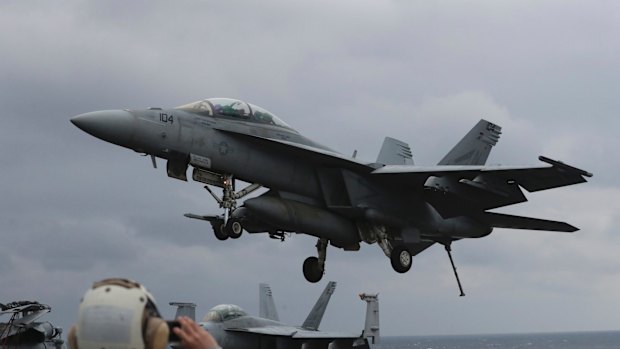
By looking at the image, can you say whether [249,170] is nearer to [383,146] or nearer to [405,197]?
[405,197]

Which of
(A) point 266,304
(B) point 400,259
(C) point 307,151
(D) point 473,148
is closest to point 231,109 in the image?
(C) point 307,151

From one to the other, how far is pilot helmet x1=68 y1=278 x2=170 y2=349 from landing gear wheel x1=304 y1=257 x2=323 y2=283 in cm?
2085

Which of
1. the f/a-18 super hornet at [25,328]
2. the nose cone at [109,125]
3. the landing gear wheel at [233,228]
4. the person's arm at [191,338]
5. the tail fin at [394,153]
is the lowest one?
the person's arm at [191,338]

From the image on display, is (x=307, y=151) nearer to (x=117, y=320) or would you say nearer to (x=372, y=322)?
(x=372, y=322)

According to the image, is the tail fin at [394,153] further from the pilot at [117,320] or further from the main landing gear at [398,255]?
the pilot at [117,320]

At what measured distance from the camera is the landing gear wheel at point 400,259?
2225 cm

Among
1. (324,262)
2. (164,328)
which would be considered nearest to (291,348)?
(324,262)

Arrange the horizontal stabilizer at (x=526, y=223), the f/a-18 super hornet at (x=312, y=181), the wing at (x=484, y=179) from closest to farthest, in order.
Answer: the f/a-18 super hornet at (x=312, y=181) < the wing at (x=484, y=179) < the horizontal stabilizer at (x=526, y=223)

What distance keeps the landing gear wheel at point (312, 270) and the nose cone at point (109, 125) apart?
23.6ft

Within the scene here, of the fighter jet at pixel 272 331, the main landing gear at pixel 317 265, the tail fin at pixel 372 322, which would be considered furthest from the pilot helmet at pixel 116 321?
the tail fin at pixel 372 322

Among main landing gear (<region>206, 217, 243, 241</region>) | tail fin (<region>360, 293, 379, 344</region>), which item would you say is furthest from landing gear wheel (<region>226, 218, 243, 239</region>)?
tail fin (<region>360, 293, 379, 344</region>)

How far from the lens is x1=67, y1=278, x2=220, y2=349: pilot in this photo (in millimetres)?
2854

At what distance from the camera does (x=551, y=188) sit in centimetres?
2119

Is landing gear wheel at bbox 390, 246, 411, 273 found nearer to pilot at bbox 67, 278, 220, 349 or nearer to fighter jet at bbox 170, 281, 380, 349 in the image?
fighter jet at bbox 170, 281, 380, 349
